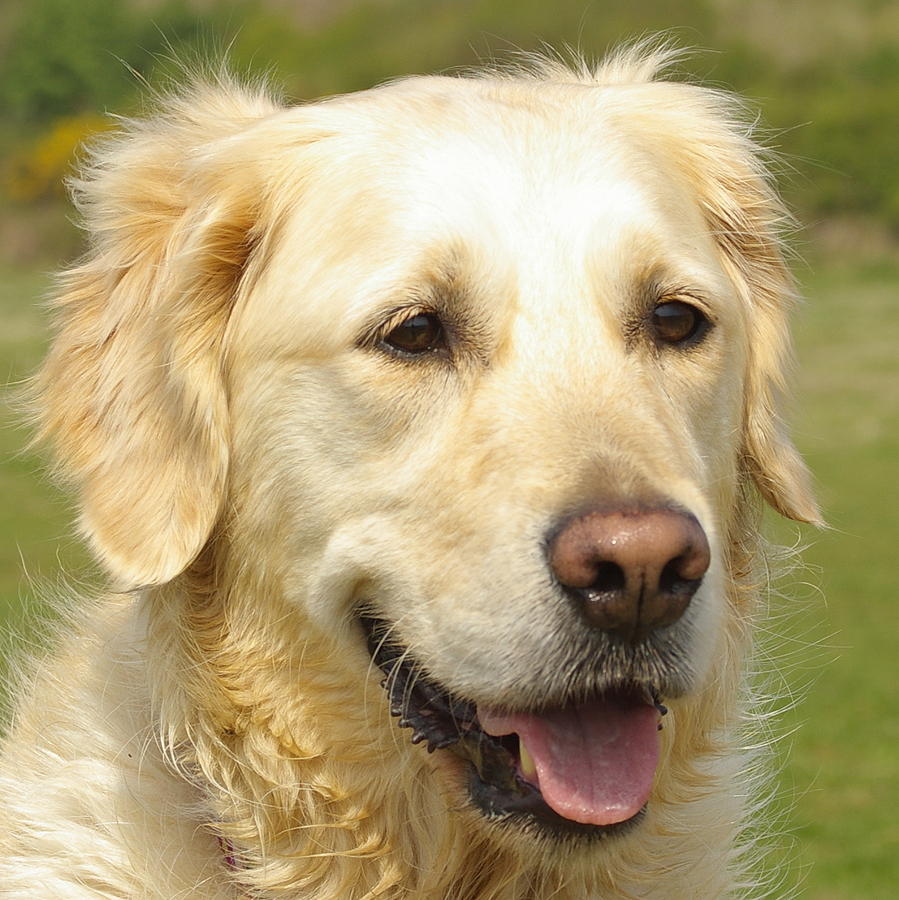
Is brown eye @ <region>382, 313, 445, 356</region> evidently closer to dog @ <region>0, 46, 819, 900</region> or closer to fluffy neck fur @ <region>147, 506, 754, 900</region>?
dog @ <region>0, 46, 819, 900</region>

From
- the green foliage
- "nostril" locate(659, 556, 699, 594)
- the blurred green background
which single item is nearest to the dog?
"nostril" locate(659, 556, 699, 594)

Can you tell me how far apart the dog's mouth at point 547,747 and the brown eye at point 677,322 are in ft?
2.74

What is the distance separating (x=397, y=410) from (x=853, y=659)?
824 centimetres

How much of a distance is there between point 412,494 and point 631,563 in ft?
1.84

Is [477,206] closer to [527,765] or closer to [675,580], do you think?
[675,580]

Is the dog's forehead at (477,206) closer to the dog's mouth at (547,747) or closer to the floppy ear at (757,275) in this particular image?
the floppy ear at (757,275)

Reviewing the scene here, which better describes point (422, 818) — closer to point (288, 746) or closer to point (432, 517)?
point (288, 746)

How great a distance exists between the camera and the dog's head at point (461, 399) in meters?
2.88

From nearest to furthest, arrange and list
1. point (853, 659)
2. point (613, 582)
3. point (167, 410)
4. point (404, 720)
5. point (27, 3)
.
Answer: point (613, 582)
point (404, 720)
point (167, 410)
point (853, 659)
point (27, 3)

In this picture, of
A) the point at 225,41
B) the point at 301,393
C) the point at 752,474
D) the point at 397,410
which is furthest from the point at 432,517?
the point at 225,41

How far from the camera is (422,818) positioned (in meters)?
3.38

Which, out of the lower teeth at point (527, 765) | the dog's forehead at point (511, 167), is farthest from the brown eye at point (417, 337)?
the lower teeth at point (527, 765)

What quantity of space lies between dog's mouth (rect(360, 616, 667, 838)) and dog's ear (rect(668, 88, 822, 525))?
35.4 inches

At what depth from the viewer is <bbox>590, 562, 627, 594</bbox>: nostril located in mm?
2707
